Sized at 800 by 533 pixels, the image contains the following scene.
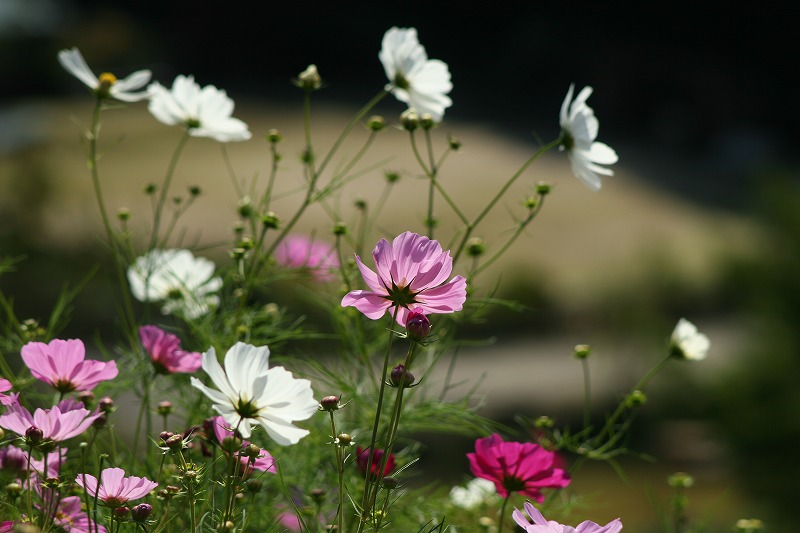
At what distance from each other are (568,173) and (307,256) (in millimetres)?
6573

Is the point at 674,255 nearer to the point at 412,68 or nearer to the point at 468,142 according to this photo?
the point at 468,142

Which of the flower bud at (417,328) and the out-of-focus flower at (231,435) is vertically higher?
the flower bud at (417,328)

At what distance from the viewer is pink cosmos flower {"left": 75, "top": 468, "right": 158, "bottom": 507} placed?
36 cm

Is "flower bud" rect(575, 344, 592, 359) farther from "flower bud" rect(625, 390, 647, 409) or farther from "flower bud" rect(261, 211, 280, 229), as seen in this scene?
"flower bud" rect(261, 211, 280, 229)

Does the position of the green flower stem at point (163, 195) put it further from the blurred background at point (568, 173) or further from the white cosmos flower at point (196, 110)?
the blurred background at point (568, 173)

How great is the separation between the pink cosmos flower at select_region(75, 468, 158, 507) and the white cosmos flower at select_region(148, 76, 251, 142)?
26 cm

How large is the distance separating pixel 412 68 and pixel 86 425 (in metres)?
0.30

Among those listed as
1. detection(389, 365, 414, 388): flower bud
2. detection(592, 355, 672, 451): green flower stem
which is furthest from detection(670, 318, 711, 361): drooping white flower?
detection(389, 365, 414, 388): flower bud

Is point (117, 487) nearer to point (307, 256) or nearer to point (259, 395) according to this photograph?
point (259, 395)

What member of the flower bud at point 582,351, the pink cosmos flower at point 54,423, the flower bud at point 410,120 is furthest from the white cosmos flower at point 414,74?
the pink cosmos flower at point 54,423

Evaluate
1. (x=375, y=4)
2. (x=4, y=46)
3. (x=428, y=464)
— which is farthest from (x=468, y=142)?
(x=428, y=464)

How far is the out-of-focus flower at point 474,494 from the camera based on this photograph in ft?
1.87

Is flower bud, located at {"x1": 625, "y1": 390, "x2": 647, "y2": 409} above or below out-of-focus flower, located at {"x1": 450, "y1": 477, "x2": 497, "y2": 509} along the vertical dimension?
above

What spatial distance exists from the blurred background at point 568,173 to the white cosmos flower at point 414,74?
245mm
